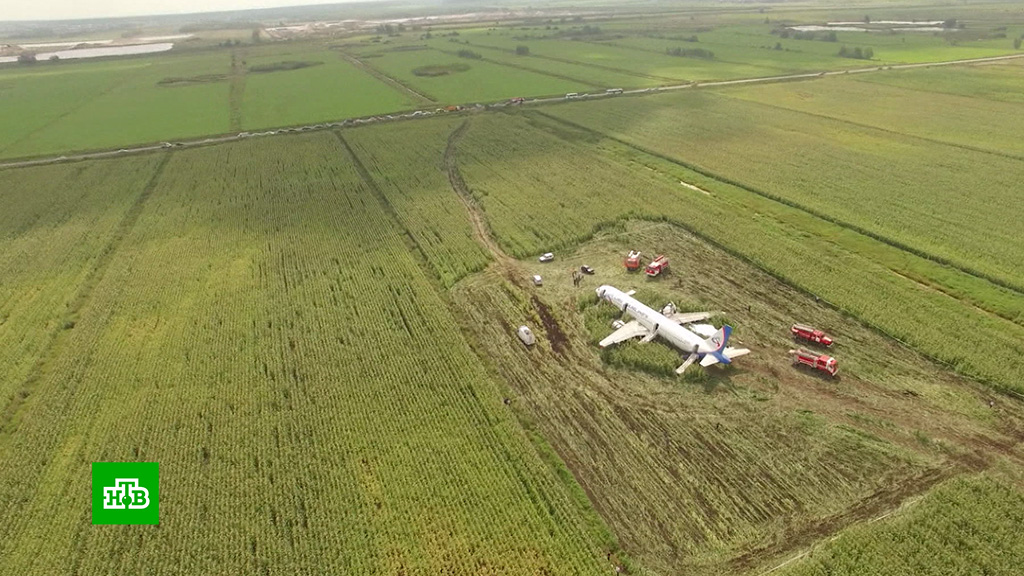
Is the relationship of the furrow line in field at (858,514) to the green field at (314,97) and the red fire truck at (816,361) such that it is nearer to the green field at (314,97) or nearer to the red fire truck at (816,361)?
the red fire truck at (816,361)

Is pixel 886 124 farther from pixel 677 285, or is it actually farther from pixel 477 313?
pixel 477 313

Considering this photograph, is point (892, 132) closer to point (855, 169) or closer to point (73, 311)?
point (855, 169)

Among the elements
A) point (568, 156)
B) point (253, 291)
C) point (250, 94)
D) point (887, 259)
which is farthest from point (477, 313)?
point (250, 94)

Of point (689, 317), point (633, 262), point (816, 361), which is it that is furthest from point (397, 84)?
point (816, 361)

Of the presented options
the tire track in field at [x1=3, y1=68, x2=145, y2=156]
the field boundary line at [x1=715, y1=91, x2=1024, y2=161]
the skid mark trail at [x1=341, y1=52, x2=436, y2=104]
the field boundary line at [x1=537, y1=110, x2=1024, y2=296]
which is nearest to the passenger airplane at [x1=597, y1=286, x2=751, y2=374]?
the field boundary line at [x1=537, y1=110, x2=1024, y2=296]

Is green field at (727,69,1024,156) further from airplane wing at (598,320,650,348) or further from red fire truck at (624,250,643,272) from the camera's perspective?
airplane wing at (598,320,650,348)

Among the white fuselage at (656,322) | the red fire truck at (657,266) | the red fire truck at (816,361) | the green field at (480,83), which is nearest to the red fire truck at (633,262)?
the red fire truck at (657,266)
